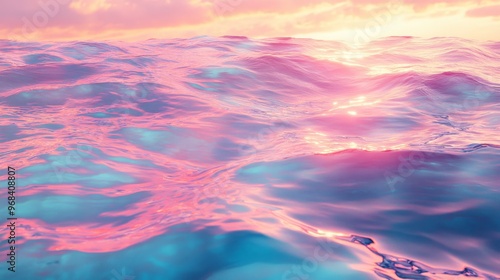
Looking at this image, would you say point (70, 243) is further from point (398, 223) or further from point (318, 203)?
point (398, 223)

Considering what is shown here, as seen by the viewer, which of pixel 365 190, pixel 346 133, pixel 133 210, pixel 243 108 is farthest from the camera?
pixel 243 108

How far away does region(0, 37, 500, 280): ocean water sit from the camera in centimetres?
339

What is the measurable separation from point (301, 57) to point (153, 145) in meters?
10.4

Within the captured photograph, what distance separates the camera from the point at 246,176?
5.29 metres

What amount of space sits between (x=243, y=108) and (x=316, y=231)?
18.0 ft

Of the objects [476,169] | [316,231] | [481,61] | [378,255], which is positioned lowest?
[378,255]

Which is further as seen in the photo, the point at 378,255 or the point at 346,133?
the point at 346,133

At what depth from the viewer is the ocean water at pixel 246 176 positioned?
3.39 meters

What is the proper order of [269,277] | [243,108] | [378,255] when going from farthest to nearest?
1. [243,108]
2. [378,255]
3. [269,277]

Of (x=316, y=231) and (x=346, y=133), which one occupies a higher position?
(x=346, y=133)

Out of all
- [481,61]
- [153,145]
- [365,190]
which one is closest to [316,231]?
[365,190]

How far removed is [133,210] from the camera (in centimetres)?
453

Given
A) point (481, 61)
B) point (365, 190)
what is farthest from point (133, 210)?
point (481, 61)

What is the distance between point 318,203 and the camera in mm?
4531
